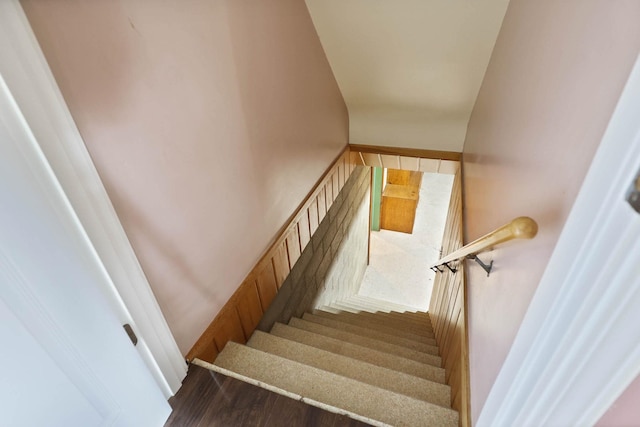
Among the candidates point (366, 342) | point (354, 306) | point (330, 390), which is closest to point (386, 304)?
point (354, 306)

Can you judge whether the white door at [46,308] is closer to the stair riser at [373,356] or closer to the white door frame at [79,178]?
the white door frame at [79,178]

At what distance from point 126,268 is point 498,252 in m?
1.25

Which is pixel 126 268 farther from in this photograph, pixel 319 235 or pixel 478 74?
pixel 478 74

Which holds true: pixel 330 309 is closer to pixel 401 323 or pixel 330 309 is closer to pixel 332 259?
pixel 332 259

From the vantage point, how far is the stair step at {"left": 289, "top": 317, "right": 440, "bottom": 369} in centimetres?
218

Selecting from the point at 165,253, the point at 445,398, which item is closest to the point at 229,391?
the point at 165,253

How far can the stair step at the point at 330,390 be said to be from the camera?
1348mm

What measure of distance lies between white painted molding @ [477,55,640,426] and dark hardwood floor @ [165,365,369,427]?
81 cm

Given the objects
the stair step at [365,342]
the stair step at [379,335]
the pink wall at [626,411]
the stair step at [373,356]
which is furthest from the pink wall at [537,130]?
the stair step at [379,335]

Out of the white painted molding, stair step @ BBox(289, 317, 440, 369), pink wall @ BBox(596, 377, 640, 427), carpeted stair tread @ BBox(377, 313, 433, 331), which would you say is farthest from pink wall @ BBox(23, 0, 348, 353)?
carpeted stair tread @ BBox(377, 313, 433, 331)

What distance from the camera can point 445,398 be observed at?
5.14 ft

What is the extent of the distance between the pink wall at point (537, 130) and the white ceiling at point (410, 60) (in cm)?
28

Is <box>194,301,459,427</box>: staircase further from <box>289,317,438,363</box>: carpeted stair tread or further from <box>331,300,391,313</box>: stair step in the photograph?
<box>331,300,391,313</box>: stair step

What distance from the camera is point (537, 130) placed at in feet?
3.30
